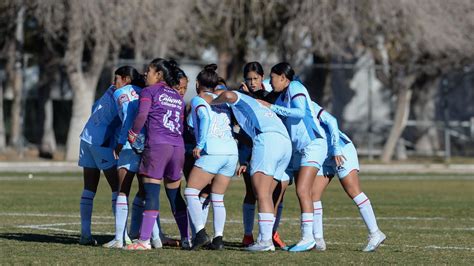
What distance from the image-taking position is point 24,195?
24.3m

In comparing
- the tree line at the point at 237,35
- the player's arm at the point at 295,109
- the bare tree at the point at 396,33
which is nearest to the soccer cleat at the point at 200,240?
the player's arm at the point at 295,109

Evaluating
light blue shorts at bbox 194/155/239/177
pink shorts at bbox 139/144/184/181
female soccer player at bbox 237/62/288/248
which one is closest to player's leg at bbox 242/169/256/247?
female soccer player at bbox 237/62/288/248

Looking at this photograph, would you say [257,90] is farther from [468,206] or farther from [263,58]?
[263,58]

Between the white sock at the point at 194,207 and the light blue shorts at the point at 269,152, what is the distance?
2.22 feet

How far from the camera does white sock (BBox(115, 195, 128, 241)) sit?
45.1 ft

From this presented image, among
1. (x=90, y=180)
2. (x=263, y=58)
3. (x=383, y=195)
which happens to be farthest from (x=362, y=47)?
(x=90, y=180)

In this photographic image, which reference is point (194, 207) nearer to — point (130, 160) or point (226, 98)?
point (130, 160)

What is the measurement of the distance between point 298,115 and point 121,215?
2.31 metres

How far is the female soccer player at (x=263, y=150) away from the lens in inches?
525

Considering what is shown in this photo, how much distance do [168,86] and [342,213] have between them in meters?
7.40

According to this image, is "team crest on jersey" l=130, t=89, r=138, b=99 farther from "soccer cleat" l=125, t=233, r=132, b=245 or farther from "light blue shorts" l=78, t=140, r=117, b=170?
"soccer cleat" l=125, t=233, r=132, b=245

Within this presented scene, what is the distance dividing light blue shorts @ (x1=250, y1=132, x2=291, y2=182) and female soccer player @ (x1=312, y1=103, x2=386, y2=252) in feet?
1.77

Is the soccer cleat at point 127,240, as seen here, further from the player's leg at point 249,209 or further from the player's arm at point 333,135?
the player's arm at point 333,135

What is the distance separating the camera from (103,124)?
14.2 m
